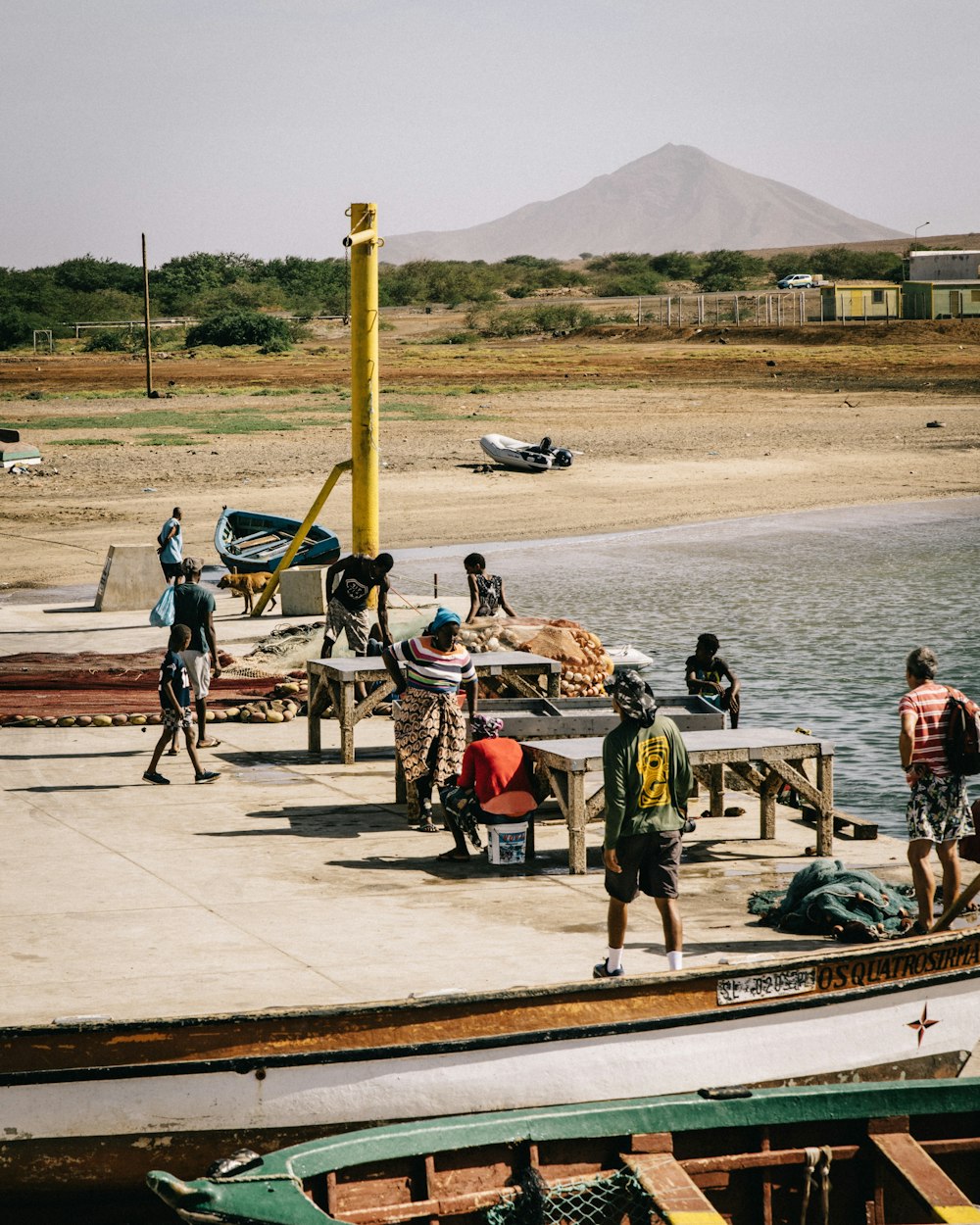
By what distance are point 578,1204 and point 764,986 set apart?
47.7 inches

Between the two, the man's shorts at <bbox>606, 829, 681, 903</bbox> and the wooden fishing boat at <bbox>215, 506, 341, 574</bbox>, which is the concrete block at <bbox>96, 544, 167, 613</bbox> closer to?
the wooden fishing boat at <bbox>215, 506, 341, 574</bbox>

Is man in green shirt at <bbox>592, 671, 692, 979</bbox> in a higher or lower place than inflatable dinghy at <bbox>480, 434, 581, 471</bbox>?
lower

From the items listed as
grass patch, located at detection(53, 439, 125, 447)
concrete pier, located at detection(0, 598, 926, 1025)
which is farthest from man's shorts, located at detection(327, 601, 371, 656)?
grass patch, located at detection(53, 439, 125, 447)

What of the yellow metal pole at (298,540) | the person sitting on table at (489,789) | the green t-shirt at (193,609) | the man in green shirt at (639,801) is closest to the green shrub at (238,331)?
the yellow metal pole at (298,540)

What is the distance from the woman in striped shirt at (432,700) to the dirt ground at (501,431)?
47.3ft

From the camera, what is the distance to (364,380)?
1950 centimetres

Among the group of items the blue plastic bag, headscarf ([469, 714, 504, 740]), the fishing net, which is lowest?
the fishing net

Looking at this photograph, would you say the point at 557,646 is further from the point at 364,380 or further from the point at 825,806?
the point at 825,806

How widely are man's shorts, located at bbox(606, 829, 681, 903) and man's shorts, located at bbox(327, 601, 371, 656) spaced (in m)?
7.39

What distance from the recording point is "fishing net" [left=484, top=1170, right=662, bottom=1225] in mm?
6586

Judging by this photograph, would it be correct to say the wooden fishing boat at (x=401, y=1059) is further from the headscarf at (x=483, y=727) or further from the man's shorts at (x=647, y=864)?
the headscarf at (x=483, y=727)

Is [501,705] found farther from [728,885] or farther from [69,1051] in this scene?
[69,1051]

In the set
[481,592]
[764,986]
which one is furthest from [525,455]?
[764,986]

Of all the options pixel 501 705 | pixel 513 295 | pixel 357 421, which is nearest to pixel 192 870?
pixel 501 705
